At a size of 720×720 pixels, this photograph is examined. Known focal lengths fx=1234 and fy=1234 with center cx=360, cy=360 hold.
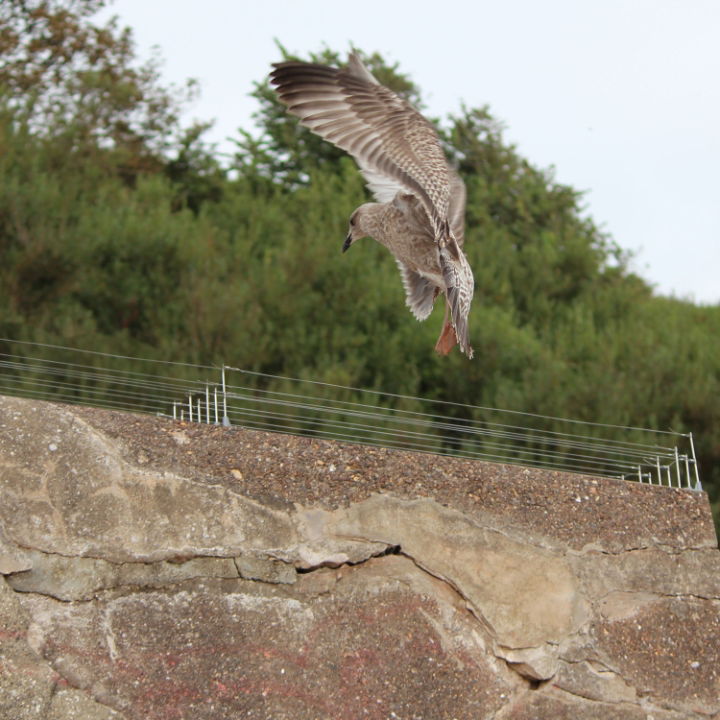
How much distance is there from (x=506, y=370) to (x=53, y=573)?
875cm

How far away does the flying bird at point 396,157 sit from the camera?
14.6 ft

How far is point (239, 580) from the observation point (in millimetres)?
4113

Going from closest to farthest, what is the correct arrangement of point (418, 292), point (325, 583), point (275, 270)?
point (325, 583)
point (418, 292)
point (275, 270)

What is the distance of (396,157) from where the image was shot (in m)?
4.55

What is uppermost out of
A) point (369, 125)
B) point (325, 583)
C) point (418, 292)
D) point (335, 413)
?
point (369, 125)

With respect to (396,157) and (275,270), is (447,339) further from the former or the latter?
(275,270)

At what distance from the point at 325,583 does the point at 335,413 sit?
4719mm

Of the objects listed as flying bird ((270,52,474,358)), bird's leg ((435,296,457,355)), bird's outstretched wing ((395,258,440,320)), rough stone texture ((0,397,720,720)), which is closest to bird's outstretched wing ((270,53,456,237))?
flying bird ((270,52,474,358))

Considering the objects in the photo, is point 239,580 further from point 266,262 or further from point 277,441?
point 266,262

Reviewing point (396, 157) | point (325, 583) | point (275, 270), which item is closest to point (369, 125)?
point (396, 157)

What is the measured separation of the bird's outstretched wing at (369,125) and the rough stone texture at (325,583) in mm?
1004

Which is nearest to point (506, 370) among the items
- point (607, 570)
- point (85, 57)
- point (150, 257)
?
point (150, 257)

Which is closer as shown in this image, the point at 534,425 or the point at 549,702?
the point at 549,702

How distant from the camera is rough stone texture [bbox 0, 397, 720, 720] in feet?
12.6
